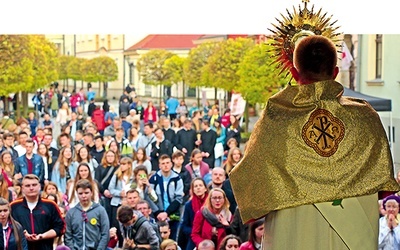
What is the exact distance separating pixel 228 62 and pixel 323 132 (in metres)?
36.2

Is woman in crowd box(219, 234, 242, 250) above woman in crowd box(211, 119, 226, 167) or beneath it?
above

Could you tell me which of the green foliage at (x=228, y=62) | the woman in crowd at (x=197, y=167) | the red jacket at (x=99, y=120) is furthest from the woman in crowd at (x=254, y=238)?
the green foliage at (x=228, y=62)

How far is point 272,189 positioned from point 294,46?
64 cm

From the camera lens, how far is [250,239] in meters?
7.82

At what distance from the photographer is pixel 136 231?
9414 millimetres

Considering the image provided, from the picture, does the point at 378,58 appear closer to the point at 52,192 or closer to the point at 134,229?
the point at 52,192

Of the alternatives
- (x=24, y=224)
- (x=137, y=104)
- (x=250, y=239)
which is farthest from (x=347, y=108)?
(x=137, y=104)

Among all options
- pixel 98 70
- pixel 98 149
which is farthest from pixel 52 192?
pixel 98 70

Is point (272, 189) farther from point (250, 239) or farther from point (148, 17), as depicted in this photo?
point (250, 239)

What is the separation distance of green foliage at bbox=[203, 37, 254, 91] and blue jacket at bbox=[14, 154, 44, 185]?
2508cm

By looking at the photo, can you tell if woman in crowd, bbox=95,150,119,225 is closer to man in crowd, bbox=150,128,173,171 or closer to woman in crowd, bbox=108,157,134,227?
woman in crowd, bbox=108,157,134,227

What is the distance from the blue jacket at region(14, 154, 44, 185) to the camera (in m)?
13.9

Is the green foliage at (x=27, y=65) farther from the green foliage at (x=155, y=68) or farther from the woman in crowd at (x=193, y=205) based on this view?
the green foliage at (x=155, y=68)

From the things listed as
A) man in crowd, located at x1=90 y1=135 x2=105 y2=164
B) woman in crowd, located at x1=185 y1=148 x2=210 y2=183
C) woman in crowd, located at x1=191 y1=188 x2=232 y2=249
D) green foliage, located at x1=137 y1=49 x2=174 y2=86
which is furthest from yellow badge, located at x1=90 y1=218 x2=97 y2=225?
green foliage, located at x1=137 y1=49 x2=174 y2=86
